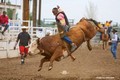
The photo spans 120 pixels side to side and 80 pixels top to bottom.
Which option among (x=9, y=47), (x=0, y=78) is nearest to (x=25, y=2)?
(x=9, y=47)

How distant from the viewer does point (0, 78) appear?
13727 mm

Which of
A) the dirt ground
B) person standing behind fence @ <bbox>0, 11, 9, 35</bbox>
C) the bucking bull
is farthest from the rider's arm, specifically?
person standing behind fence @ <bbox>0, 11, 9, 35</bbox>

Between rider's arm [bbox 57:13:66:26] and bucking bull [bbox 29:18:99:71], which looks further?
rider's arm [bbox 57:13:66:26]

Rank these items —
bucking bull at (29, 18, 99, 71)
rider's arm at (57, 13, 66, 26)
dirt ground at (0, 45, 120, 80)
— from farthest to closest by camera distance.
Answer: dirt ground at (0, 45, 120, 80), rider's arm at (57, 13, 66, 26), bucking bull at (29, 18, 99, 71)

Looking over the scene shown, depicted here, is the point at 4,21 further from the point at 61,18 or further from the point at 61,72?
the point at 61,18

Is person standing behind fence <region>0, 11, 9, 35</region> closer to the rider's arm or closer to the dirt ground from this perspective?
the dirt ground

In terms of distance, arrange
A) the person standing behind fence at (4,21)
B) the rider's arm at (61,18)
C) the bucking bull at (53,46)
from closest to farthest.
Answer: the bucking bull at (53,46), the rider's arm at (61,18), the person standing behind fence at (4,21)

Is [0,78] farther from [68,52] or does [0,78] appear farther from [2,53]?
[2,53]

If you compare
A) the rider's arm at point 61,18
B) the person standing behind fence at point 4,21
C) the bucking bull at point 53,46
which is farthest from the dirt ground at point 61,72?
the person standing behind fence at point 4,21

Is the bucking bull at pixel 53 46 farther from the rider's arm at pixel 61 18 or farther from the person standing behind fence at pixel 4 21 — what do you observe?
the person standing behind fence at pixel 4 21

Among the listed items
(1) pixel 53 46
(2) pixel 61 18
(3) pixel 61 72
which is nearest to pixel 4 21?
(3) pixel 61 72

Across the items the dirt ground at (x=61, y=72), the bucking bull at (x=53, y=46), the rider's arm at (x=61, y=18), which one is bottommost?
the dirt ground at (x=61, y=72)

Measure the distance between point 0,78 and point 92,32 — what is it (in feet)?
11.8

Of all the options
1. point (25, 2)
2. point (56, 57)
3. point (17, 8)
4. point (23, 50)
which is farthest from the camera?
point (17, 8)
